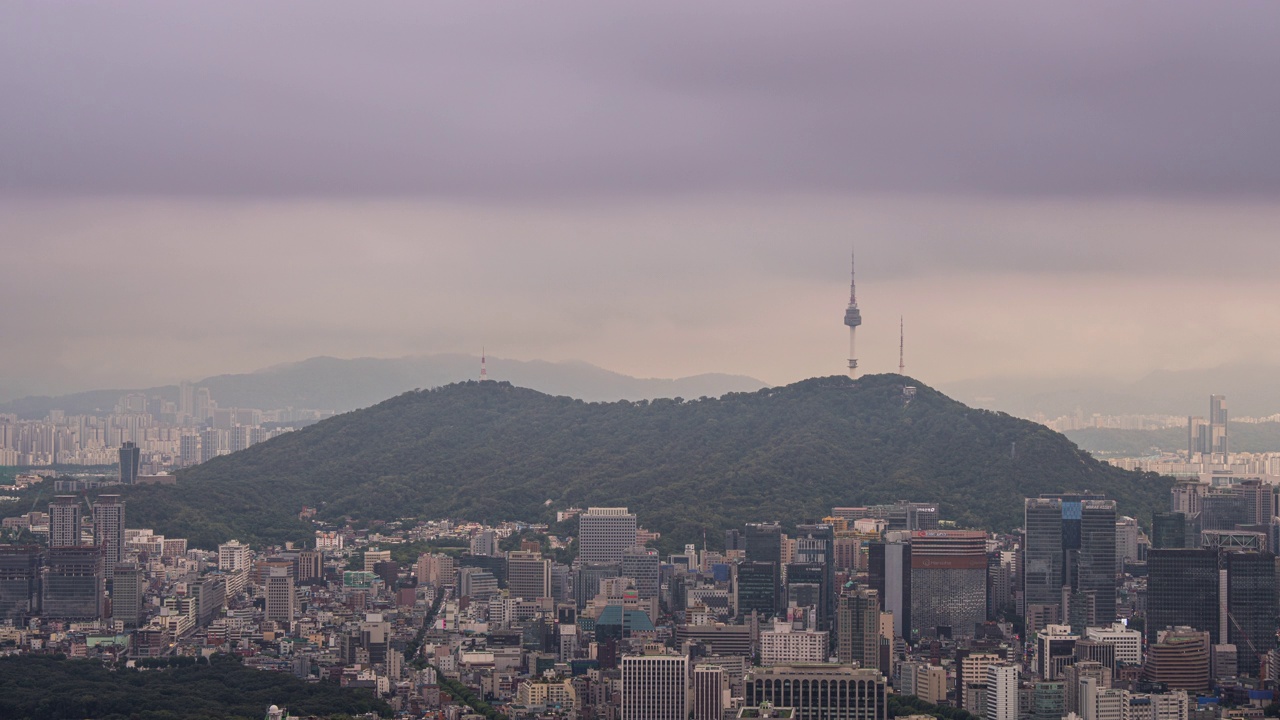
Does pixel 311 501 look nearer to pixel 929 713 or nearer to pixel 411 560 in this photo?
pixel 411 560

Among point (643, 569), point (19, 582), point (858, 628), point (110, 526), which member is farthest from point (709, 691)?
point (110, 526)

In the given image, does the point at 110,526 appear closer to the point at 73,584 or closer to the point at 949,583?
the point at 73,584

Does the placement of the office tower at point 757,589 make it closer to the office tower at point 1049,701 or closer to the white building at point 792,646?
the white building at point 792,646

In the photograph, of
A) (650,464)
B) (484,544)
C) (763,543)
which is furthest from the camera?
(650,464)

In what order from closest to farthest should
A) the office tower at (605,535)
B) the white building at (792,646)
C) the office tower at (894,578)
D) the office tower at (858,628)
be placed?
1. the white building at (792,646)
2. the office tower at (858,628)
3. the office tower at (894,578)
4. the office tower at (605,535)

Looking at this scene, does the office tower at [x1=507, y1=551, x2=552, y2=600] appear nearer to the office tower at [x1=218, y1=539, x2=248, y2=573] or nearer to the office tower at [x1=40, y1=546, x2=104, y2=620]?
the office tower at [x1=218, y1=539, x2=248, y2=573]

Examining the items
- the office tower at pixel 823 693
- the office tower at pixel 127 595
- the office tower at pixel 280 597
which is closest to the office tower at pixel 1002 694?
the office tower at pixel 823 693
